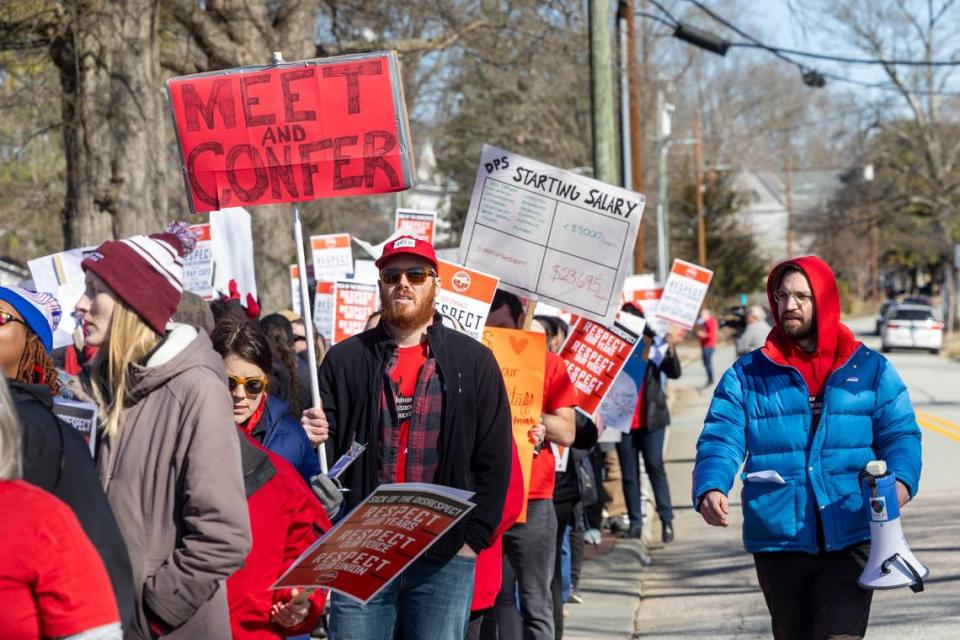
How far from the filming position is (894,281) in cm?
11456

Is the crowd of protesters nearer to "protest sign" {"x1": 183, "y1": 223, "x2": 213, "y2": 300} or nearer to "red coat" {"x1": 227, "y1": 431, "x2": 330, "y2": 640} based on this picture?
"red coat" {"x1": 227, "y1": 431, "x2": 330, "y2": 640}

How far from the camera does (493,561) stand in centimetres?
502

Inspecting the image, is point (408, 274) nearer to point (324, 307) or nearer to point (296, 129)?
point (296, 129)

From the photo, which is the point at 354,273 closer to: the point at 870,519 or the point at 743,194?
the point at 870,519

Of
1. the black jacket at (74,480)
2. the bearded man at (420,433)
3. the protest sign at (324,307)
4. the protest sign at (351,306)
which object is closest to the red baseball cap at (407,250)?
the bearded man at (420,433)

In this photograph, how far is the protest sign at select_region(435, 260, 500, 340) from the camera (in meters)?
6.38

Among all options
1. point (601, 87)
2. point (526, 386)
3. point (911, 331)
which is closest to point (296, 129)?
point (526, 386)

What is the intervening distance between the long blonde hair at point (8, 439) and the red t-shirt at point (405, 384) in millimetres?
1979

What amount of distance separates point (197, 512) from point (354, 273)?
7358 millimetres

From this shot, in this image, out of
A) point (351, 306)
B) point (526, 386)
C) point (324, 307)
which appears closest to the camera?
point (526, 386)

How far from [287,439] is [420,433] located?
44 cm

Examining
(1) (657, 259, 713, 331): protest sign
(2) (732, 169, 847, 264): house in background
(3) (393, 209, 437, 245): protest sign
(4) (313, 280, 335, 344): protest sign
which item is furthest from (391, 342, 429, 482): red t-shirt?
(2) (732, 169, 847, 264): house in background

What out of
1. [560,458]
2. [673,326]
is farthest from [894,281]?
[560,458]

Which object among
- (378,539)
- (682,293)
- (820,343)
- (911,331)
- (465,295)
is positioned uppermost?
(465,295)
